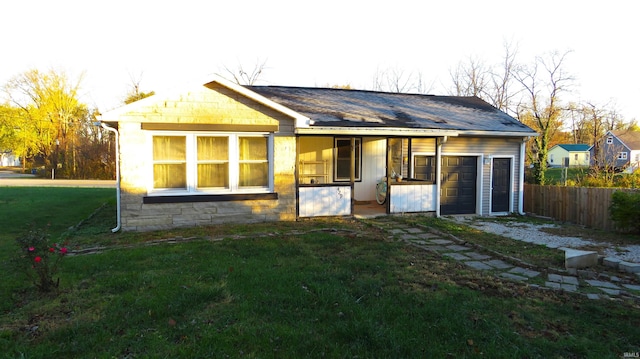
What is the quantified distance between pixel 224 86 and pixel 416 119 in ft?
20.3

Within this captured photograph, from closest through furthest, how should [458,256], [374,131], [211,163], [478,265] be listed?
[478,265] → [458,256] → [211,163] → [374,131]

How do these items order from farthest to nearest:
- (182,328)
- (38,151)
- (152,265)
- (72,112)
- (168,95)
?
(38,151)
(72,112)
(168,95)
(152,265)
(182,328)

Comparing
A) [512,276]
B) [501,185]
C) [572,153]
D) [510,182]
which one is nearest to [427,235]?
[512,276]

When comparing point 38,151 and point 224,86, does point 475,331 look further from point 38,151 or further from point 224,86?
point 38,151

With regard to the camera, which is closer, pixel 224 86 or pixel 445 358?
pixel 445 358

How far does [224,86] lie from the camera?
9.41 m

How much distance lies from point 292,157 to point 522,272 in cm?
613

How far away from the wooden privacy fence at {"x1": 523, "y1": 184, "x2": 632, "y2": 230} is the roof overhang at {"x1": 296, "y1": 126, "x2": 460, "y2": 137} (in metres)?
4.82

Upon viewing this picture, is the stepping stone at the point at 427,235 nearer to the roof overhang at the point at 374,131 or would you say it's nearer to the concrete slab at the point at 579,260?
the concrete slab at the point at 579,260

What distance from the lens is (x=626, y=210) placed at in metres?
10.1

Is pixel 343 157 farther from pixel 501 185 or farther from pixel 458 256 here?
pixel 458 256

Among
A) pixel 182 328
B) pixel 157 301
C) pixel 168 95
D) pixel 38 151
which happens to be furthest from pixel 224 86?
pixel 38 151

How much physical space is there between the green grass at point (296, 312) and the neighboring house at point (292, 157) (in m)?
2.84

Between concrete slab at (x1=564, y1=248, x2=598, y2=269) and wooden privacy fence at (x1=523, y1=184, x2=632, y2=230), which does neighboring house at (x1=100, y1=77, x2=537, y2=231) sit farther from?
concrete slab at (x1=564, y1=248, x2=598, y2=269)
